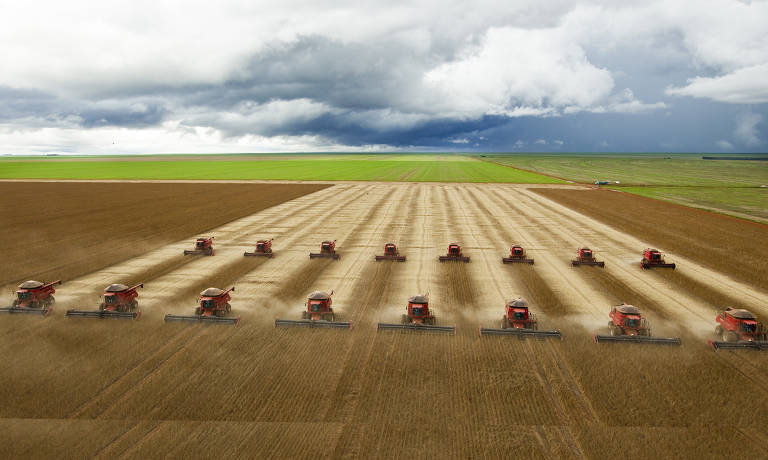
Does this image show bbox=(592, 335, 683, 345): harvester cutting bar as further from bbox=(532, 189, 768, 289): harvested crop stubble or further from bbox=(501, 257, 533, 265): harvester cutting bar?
bbox=(532, 189, 768, 289): harvested crop stubble

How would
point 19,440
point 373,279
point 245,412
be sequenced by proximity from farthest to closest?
point 373,279 < point 245,412 < point 19,440

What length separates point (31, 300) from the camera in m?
22.4

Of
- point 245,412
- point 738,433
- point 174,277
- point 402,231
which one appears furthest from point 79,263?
point 738,433

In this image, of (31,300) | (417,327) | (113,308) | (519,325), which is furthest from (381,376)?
(31,300)

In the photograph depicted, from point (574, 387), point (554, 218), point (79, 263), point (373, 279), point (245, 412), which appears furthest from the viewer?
point (554, 218)

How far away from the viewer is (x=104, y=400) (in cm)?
1484

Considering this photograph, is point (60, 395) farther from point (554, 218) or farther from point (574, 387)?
point (554, 218)

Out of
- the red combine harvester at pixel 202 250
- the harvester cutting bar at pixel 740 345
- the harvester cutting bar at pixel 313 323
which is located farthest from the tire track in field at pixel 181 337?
the harvester cutting bar at pixel 740 345

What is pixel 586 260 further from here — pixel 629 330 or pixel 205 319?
pixel 205 319

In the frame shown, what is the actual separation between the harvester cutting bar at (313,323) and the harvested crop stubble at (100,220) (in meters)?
19.1

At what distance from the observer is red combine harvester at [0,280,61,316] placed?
22156 millimetres

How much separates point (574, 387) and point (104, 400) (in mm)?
17539

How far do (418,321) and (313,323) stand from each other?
534 centimetres

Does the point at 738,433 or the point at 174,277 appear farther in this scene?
the point at 174,277
